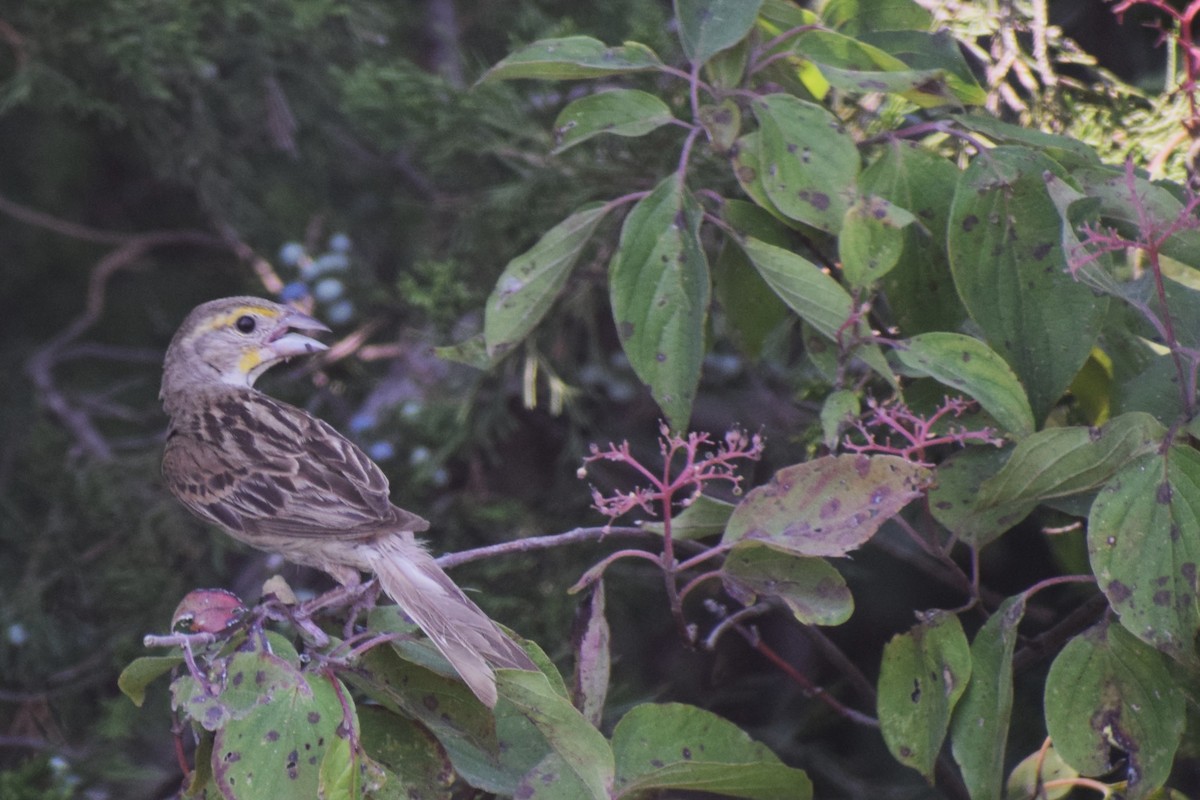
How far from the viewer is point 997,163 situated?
2396 millimetres

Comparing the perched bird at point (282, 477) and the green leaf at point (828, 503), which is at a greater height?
the green leaf at point (828, 503)

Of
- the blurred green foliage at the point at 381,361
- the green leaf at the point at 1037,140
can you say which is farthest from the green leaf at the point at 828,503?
the blurred green foliage at the point at 381,361

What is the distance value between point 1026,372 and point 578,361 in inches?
76.1

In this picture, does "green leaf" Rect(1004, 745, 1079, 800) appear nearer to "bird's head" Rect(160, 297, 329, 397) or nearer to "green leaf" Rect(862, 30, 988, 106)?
"green leaf" Rect(862, 30, 988, 106)

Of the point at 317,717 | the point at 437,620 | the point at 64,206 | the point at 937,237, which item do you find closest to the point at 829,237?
the point at 937,237

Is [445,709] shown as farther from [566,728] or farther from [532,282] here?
[532,282]

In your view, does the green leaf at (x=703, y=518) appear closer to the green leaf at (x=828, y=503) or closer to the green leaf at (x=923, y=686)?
the green leaf at (x=828, y=503)

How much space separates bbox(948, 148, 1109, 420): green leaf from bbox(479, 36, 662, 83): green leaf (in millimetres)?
665

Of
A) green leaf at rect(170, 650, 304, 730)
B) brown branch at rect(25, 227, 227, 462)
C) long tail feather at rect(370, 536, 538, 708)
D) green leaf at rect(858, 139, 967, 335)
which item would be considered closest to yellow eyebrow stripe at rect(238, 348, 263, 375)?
brown branch at rect(25, 227, 227, 462)

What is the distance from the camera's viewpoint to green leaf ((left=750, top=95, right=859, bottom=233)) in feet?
8.02

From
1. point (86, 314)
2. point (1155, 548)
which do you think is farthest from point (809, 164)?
point (86, 314)

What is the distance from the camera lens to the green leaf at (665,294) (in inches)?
96.3

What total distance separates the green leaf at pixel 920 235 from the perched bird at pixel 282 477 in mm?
1027

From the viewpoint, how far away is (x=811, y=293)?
2.34 meters
